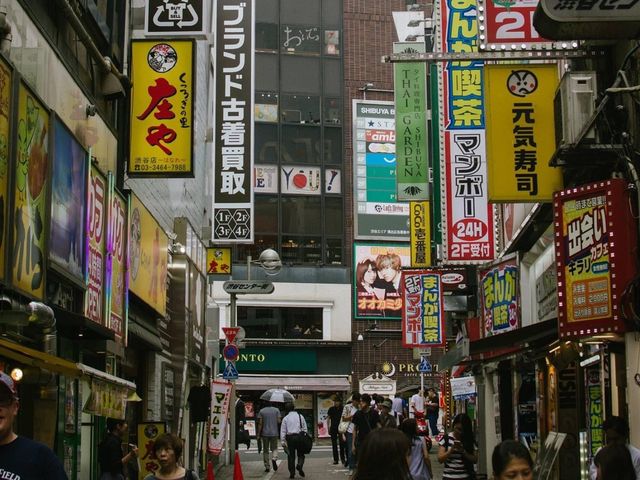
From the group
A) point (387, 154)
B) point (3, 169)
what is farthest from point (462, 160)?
point (387, 154)

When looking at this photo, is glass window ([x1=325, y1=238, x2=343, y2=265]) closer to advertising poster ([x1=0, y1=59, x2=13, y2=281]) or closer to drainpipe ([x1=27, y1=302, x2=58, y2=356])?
drainpipe ([x1=27, y1=302, x2=58, y2=356])

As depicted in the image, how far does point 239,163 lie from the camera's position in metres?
25.0

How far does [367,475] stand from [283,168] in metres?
46.2

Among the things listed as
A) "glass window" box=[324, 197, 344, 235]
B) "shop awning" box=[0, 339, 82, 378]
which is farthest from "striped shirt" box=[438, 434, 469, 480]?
"glass window" box=[324, 197, 344, 235]

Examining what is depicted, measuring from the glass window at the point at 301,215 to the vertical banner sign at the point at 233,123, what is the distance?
83.9 feet

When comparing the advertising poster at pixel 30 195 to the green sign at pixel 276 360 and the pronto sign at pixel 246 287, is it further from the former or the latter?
the green sign at pixel 276 360

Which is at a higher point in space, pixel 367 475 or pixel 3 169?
pixel 3 169

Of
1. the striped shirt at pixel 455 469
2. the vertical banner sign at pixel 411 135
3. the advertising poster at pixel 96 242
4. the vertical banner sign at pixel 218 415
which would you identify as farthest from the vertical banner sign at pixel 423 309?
the striped shirt at pixel 455 469

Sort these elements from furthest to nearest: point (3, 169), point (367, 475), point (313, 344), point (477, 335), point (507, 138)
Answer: point (313, 344) < point (477, 335) < point (507, 138) < point (3, 169) < point (367, 475)

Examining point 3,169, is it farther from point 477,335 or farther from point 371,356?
point 371,356

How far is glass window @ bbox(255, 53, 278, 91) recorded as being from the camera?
5156 centimetres

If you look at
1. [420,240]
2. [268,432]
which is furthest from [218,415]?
[420,240]

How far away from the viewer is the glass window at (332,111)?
171ft

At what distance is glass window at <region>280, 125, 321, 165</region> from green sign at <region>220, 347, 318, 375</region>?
8.55 metres
